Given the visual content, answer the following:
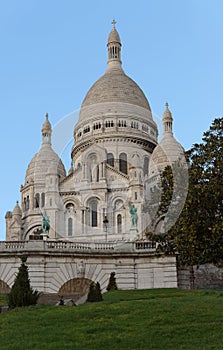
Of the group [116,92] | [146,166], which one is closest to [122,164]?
[146,166]

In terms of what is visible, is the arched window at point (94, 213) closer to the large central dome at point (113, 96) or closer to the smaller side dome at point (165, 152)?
the smaller side dome at point (165, 152)

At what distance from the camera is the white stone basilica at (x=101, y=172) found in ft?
252

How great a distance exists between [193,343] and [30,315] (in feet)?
20.1

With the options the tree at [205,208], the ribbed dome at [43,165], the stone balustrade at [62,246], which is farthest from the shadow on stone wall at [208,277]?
the ribbed dome at [43,165]

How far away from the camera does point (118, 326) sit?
16.8 meters

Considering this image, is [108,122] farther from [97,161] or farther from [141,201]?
[141,201]

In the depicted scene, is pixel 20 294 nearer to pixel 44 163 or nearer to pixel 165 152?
pixel 165 152

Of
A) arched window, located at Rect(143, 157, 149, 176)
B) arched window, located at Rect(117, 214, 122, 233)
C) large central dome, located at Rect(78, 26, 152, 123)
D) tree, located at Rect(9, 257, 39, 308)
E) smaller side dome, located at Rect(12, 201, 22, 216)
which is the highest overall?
large central dome, located at Rect(78, 26, 152, 123)

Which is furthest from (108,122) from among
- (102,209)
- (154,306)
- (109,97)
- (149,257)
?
(154,306)

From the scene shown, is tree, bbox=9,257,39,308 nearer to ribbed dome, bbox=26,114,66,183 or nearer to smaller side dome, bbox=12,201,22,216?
ribbed dome, bbox=26,114,66,183

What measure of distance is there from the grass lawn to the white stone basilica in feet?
161

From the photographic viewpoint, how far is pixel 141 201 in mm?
74750

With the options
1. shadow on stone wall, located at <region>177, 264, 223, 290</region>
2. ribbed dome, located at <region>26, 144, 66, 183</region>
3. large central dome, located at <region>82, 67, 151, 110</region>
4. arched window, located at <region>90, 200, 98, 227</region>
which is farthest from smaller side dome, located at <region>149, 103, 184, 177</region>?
shadow on stone wall, located at <region>177, 264, 223, 290</region>

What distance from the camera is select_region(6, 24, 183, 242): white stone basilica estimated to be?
76688mm
